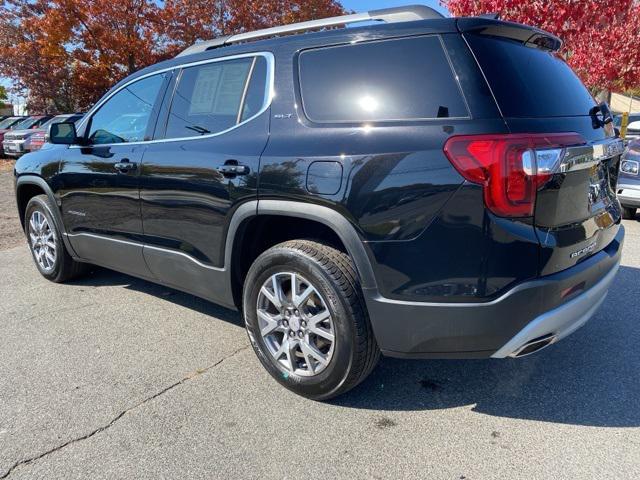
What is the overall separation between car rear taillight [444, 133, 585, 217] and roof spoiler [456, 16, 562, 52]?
23.1 inches

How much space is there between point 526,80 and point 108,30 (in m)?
21.9

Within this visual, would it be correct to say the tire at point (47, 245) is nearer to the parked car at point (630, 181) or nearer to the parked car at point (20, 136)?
the parked car at point (630, 181)

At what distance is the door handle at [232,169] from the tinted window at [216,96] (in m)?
0.28

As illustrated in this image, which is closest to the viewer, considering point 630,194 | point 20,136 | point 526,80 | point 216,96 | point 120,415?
point 526,80

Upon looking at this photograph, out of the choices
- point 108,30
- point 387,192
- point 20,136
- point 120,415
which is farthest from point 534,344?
point 108,30

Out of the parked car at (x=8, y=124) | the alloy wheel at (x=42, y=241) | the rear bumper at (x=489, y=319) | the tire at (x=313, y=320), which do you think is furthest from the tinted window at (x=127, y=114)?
the parked car at (x=8, y=124)

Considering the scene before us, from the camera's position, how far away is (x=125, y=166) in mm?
3770

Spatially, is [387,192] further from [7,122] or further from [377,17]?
[7,122]

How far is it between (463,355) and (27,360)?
2.76 m

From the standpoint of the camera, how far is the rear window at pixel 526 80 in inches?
93.1

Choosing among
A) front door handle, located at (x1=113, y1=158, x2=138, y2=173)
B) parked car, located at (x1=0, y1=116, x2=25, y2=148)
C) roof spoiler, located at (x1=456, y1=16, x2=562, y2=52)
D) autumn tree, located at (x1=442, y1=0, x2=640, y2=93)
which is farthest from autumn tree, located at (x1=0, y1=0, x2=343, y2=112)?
roof spoiler, located at (x1=456, y1=16, x2=562, y2=52)

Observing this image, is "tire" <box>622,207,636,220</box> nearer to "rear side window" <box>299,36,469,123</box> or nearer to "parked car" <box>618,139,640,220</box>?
"parked car" <box>618,139,640,220</box>

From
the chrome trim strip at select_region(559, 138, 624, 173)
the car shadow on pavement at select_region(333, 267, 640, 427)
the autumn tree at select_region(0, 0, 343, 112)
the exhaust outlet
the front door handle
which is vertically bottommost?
the car shadow on pavement at select_region(333, 267, 640, 427)

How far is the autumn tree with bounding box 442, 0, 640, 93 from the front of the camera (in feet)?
34.3
